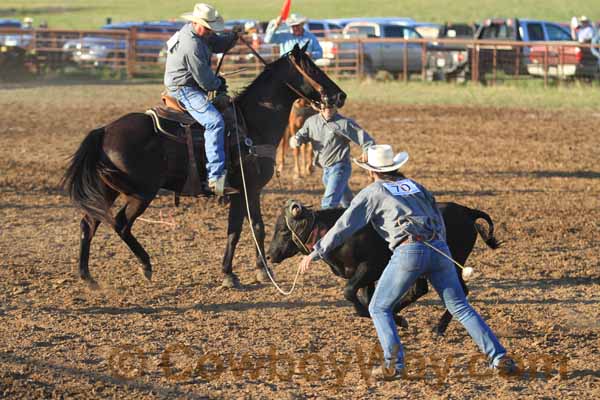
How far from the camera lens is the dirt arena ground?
6.13m

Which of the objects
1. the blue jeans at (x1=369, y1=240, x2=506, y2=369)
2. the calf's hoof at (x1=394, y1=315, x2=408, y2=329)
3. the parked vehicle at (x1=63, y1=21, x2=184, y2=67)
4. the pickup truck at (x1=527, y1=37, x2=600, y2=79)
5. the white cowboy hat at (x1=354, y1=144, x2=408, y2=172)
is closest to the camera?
the blue jeans at (x1=369, y1=240, x2=506, y2=369)

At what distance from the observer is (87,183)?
812 centimetres

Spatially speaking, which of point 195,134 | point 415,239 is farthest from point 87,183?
point 415,239

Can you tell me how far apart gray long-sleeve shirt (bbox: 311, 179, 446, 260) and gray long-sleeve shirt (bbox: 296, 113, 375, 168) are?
10.4ft

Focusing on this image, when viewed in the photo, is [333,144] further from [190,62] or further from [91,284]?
[91,284]

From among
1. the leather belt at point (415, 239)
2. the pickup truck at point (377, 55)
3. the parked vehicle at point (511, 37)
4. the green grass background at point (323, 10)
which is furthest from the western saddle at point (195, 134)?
the green grass background at point (323, 10)

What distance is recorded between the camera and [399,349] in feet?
20.1

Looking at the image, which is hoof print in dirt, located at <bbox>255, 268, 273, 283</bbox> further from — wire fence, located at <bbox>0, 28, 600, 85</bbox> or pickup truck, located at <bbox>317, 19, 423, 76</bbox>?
pickup truck, located at <bbox>317, 19, 423, 76</bbox>

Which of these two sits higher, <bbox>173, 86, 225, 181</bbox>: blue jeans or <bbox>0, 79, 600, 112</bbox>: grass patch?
<bbox>173, 86, 225, 181</bbox>: blue jeans

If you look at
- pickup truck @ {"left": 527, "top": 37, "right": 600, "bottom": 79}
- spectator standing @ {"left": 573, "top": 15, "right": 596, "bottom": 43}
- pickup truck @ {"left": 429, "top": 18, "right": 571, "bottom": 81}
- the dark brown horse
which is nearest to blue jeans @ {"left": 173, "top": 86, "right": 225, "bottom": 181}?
the dark brown horse

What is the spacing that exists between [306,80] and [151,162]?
1675 millimetres

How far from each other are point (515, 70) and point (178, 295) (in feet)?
71.3

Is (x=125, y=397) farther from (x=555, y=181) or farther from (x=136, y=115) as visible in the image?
(x=555, y=181)

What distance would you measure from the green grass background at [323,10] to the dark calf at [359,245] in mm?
51617
